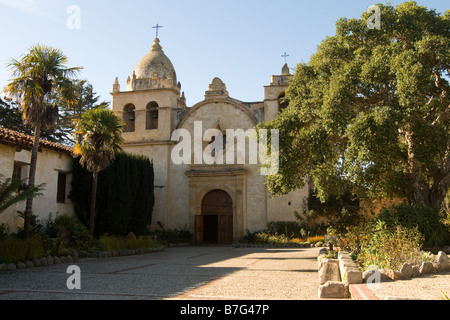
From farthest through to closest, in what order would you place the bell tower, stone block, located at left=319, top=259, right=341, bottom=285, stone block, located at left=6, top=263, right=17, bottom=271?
the bell tower → stone block, located at left=6, top=263, right=17, bottom=271 → stone block, located at left=319, top=259, right=341, bottom=285

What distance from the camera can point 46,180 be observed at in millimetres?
17922

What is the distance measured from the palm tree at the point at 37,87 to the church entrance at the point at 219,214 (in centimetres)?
1339

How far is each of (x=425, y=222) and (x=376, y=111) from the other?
10.8 ft

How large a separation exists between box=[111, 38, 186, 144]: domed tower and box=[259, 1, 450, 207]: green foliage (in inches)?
527

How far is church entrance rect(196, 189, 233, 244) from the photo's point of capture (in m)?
25.3

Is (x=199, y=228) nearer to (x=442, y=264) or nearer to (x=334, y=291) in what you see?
(x=442, y=264)

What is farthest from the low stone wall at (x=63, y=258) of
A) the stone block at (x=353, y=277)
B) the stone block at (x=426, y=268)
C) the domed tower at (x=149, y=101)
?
the domed tower at (x=149, y=101)

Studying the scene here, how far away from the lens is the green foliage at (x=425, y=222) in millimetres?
11398

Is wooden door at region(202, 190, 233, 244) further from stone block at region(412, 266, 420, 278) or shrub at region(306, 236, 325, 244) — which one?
stone block at region(412, 266, 420, 278)

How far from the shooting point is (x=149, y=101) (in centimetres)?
2714

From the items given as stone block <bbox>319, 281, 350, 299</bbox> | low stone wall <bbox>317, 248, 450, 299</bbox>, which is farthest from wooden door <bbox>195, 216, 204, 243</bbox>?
stone block <bbox>319, 281, 350, 299</bbox>

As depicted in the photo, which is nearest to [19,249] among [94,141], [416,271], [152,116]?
[94,141]

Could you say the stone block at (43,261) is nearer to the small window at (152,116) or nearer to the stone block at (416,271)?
the stone block at (416,271)
